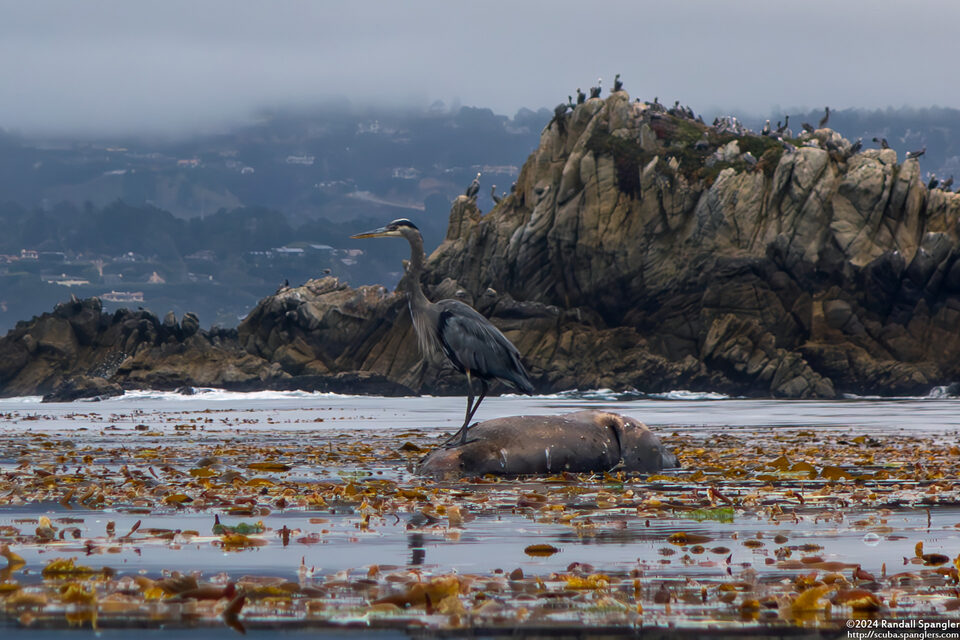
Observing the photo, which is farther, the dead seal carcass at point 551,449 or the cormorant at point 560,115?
the cormorant at point 560,115

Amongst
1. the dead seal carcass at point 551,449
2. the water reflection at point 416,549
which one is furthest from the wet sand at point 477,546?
the dead seal carcass at point 551,449

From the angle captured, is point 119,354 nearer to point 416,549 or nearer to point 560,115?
point 560,115

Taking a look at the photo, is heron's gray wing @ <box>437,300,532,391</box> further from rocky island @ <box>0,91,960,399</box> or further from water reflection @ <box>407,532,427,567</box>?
rocky island @ <box>0,91,960,399</box>

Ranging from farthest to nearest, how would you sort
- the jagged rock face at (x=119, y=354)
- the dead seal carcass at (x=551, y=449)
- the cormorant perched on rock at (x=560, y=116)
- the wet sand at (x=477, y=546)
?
1. the cormorant perched on rock at (x=560, y=116)
2. the jagged rock face at (x=119, y=354)
3. the dead seal carcass at (x=551, y=449)
4. the wet sand at (x=477, y=546)

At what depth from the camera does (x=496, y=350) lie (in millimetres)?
16500

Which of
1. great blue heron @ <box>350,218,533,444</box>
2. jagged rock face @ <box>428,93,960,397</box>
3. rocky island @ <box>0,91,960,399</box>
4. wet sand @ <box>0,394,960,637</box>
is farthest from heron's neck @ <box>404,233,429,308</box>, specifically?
jagged rock face @ <box>428,93,960,397</box>

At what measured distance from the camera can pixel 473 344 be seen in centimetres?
1636

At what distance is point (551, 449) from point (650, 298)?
77.7m

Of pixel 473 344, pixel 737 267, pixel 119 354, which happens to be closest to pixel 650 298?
pixel 737 267

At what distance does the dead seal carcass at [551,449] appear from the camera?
15.1 metres

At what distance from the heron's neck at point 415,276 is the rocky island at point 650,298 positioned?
66.5 metres

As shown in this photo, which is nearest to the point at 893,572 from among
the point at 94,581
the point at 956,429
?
the point at 94,581

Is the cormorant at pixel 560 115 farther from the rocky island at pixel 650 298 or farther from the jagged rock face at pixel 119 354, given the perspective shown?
the jagged rock face at pixel 119 354

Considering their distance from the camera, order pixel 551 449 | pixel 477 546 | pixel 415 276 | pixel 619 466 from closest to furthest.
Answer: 1. pixel 477 546
2. pixel 551 449
3. pixel 619 466
4. pixel 415 276
